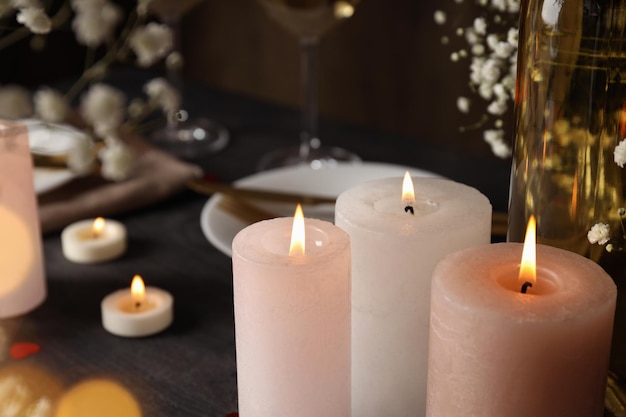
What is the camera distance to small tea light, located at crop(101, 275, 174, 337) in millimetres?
783

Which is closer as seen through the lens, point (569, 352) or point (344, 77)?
point (569, 352)

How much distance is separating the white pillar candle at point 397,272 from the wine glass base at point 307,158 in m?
0.60

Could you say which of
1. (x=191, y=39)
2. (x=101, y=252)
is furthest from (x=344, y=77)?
(x=101, y=252)

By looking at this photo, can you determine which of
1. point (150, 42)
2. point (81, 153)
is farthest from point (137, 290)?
point (150, 42)

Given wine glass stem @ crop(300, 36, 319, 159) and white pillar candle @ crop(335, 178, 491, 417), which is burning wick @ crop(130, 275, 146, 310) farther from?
wine glass stem @ crop(300, 36, 319, 159)

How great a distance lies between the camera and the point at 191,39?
247 cm

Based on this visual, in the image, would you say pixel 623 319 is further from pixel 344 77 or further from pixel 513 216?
pixel 344 77

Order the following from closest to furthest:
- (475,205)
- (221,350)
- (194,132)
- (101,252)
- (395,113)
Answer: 1. (475,205)
2. (221,350)
3. (101,252)
4. (194,132)
5. (395,113)

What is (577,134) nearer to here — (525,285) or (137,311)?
(525,285)

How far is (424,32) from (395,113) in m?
0.23

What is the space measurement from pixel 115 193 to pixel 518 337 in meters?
0.69

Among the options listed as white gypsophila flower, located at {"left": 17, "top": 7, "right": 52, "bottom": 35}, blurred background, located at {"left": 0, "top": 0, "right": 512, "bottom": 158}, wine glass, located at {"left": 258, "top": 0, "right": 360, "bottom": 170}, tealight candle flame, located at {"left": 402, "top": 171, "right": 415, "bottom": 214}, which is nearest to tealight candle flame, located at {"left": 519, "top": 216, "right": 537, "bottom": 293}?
tealight candle flame, located at {"left": 402, "top": 171, "right": 415, "bottom": 214}

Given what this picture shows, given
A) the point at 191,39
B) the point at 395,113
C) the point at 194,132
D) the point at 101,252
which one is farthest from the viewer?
the point at 191,39

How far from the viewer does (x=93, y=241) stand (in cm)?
94
